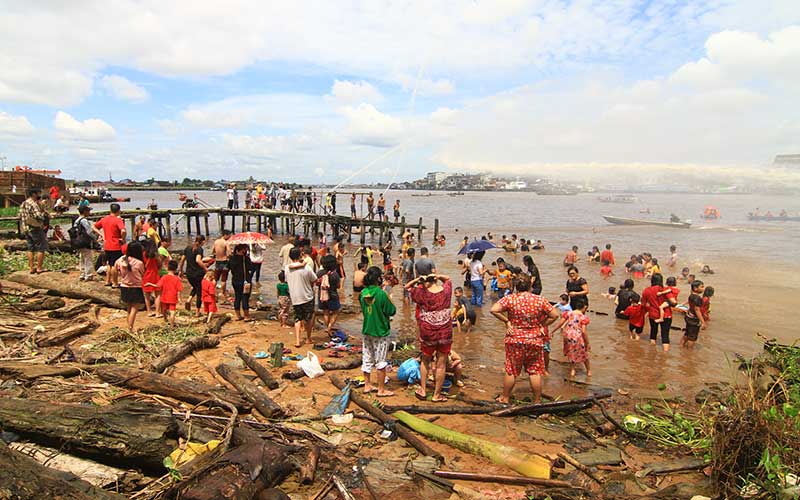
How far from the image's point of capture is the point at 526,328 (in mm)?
5961

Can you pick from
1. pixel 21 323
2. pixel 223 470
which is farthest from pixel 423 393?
pixel 21 323

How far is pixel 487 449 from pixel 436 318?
5.84 feet

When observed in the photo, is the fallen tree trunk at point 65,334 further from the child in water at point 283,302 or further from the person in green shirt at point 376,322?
the person in green shirt at point 376,322

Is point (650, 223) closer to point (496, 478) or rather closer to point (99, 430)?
point (496, 478)

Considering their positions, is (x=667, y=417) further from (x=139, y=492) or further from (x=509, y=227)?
(x=509, y=227)

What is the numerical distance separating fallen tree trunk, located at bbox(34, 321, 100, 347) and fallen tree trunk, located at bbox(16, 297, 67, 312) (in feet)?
5.07

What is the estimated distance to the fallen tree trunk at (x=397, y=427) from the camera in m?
4.82

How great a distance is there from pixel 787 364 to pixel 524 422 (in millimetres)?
3555

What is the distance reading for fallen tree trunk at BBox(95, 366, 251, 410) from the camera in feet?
17.5

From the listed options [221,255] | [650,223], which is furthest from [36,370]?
[650,223]

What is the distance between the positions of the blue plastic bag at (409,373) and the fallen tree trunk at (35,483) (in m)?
4.20

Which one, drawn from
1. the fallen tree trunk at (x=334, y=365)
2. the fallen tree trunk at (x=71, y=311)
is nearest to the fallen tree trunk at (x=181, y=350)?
the fallen tree trunk at (x=334, y=365)

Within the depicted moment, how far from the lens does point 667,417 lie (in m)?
6.14

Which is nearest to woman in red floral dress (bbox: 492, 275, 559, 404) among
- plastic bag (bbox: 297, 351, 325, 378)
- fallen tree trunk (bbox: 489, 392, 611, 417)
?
fallen tree trunk (bbox: 489, 392, 611, 417)
